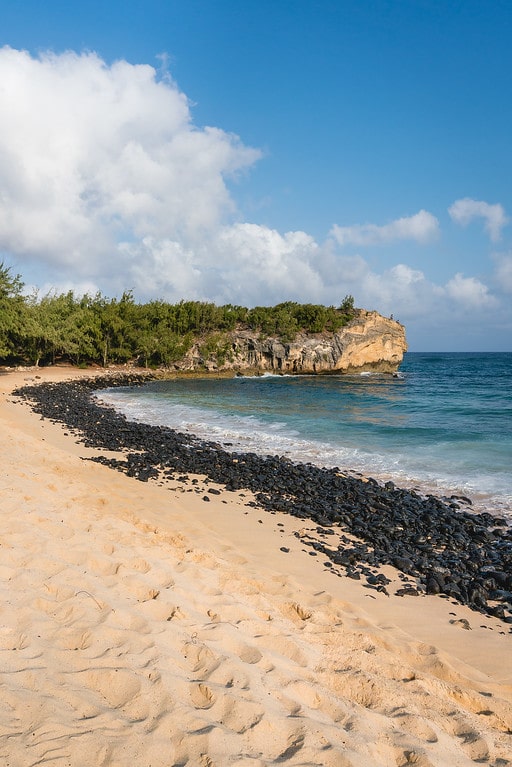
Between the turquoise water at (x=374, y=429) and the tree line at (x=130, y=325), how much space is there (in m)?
17.2

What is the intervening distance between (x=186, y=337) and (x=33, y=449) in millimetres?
50482

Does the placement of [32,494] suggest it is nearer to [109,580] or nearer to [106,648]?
[109,580]

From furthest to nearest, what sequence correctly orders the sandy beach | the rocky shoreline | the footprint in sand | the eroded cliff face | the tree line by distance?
the eroded cliff face → the tree line → the rocky shoreline → the footprint in sand → the sandy beach

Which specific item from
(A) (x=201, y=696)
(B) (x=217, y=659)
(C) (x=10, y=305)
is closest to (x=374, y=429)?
(B) (x=217, y=659)

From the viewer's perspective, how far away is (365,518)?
948 cm

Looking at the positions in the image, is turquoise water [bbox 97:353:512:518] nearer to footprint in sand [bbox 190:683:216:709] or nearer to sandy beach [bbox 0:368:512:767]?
sandy beach [bbox 0:368:512:767]

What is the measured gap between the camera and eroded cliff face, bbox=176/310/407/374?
62.2m

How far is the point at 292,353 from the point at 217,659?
59019mm

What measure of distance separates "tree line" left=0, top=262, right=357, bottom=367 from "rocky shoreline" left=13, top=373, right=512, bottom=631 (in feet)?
101

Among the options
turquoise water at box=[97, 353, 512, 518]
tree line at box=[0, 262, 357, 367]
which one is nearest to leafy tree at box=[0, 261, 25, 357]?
tree line at box=[0, 262, 357, 367]

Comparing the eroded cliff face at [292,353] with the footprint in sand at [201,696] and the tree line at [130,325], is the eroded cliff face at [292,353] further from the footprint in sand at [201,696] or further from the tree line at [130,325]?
the footprint in sand at [201,696]

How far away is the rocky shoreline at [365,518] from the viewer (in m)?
6.98

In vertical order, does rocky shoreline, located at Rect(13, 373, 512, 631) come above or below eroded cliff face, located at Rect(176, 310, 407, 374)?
below

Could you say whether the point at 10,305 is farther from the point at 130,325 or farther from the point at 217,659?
the point at 217,659
